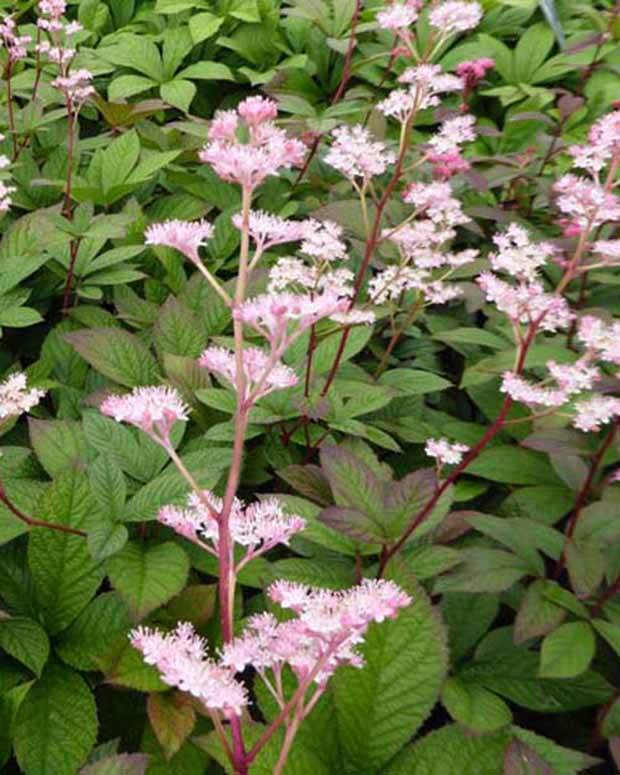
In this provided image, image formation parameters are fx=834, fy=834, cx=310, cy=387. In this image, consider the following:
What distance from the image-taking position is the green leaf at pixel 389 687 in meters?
1.09

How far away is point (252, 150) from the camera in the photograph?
0.83m

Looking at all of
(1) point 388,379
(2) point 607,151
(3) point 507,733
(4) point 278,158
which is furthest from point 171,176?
(3) point 507,733

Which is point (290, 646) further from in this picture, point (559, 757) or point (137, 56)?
point (137, 56)

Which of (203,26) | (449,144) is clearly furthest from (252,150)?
(203,26)

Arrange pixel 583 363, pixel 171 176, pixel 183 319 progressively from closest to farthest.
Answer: pixel 583 363 → pixel 183 319 → pixel 171 176

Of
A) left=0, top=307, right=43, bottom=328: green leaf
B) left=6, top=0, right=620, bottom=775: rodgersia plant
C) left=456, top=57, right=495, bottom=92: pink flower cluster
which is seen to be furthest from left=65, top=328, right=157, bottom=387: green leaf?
left=456, top=57, right=495, bottom=92: pink flower cluster

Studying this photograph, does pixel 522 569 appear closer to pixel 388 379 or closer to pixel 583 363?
pixel 583 363

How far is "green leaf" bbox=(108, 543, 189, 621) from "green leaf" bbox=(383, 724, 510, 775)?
1.31 ft

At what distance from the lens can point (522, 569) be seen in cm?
131

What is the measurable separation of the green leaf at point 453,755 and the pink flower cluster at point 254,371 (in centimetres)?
52

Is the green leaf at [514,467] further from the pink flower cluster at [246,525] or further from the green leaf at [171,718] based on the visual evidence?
the pink flower cluster at [246,525]

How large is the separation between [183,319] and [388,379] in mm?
459

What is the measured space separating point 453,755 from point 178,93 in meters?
2.44

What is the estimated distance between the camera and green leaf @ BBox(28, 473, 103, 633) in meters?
1.32
